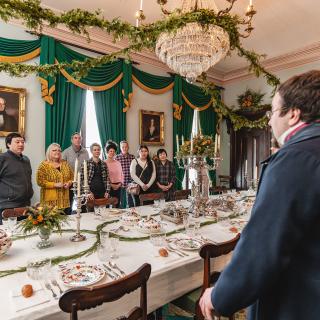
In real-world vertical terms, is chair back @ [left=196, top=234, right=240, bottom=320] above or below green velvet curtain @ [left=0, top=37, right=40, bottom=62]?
Result: below

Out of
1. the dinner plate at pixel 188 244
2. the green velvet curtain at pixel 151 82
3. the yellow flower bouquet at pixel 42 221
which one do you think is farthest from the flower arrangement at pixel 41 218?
the green velvet curtain at pixel 151 82

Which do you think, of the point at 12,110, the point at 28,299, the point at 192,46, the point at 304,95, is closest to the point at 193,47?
the point at 192,46

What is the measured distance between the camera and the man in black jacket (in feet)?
9.62

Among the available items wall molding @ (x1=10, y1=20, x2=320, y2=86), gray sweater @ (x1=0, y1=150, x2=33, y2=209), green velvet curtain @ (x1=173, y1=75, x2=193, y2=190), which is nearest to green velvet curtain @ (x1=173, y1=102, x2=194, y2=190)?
green velvet curtain @ (x1=173, y1=75, x2=193, y2=190)

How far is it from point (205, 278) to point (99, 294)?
71 centimetres

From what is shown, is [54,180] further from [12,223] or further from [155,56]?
[155,56]

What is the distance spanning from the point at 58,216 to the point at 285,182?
1546 millimetres

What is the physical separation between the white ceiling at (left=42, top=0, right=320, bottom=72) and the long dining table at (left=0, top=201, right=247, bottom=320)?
104 inches

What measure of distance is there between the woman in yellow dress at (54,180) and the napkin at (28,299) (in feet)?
6.61

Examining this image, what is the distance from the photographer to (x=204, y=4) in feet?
10.5

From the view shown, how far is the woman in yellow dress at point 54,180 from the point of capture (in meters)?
3.16

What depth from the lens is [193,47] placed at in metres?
2.79

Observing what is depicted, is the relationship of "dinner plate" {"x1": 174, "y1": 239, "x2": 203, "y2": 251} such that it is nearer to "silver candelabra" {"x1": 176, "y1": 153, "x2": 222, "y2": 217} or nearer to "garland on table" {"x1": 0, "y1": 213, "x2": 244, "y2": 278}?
"garland on table" {"x1": 0, "y1": 213, "x2": 244, "y2": 278}

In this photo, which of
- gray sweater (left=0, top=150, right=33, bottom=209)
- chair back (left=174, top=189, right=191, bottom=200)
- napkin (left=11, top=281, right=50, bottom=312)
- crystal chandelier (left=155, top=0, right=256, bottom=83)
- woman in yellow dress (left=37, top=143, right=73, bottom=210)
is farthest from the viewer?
chair back (left=174, top=189, right=191, bottom=200)
